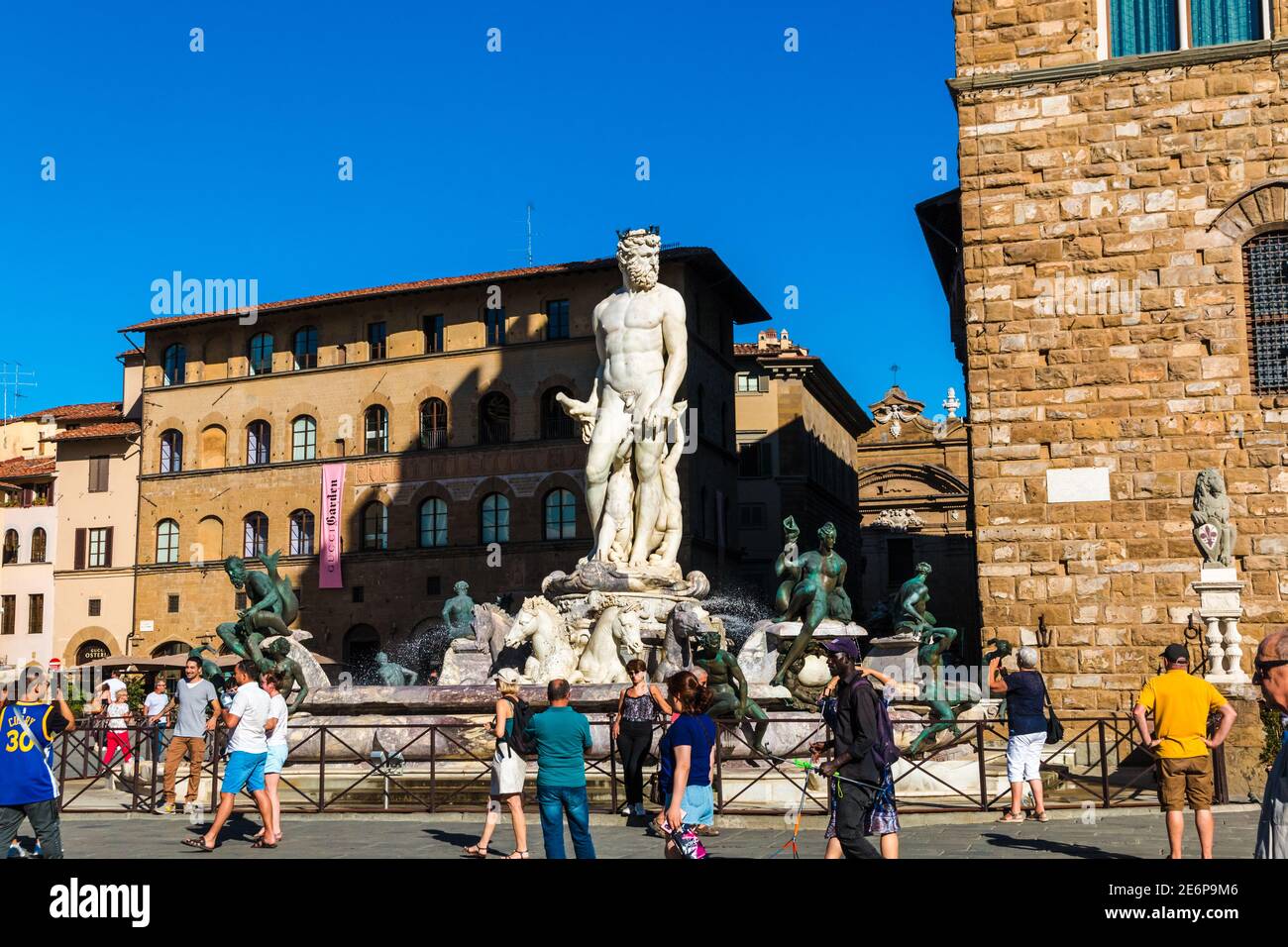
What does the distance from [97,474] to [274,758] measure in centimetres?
4174

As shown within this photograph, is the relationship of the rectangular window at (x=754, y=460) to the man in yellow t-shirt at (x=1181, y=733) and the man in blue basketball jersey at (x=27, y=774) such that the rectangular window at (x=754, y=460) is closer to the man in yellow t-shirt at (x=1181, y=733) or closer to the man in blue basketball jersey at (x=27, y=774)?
the man in yellow t-shirt at (x=1181, y=733)

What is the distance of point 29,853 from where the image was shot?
31.4 feet

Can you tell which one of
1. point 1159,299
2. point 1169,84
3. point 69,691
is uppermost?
point 1169,84

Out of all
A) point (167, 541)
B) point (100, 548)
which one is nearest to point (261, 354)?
point (167, 541)

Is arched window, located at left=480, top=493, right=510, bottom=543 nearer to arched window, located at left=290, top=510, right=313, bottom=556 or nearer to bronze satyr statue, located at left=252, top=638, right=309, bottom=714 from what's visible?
arched window, located at left=290, top=510, right=313, bottom=556

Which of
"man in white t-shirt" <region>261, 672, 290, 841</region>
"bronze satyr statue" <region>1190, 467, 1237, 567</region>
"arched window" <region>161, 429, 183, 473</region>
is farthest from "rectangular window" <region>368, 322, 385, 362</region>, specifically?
"man in white t-shirt" <region>261, 672, 290, 841</region>

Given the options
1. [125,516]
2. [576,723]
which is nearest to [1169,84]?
[576,723]

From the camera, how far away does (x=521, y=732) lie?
8.72 meters

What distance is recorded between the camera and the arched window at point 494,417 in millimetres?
44656

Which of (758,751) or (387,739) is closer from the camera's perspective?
(758,751)

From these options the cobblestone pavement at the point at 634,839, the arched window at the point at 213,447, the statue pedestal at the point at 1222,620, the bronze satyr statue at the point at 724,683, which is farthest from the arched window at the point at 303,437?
the bronze satyr statue at the point at 724,683
